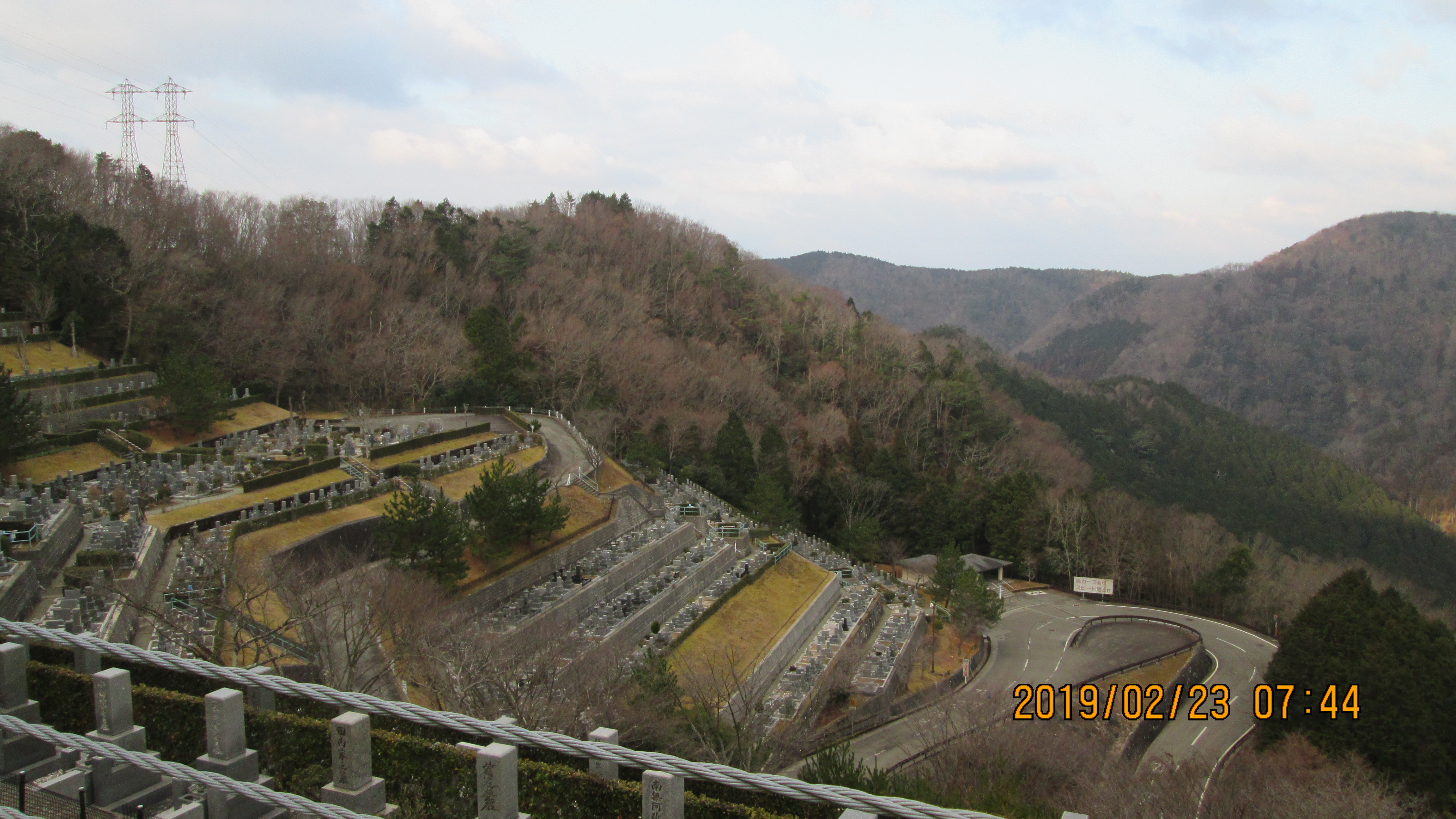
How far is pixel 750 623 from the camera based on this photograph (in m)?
29.7

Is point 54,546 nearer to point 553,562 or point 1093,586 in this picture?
point 553,562

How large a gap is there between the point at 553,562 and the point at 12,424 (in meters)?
15.2

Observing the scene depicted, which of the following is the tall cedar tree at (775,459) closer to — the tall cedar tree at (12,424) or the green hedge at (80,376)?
the green hedge at (80,376)

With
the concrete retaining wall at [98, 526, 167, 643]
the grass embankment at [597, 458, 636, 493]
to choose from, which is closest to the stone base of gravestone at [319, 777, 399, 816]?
the concrete retaining wall at [98, 526, 167, 643]

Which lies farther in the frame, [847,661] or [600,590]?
[847,661]

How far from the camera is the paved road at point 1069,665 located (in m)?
24.5

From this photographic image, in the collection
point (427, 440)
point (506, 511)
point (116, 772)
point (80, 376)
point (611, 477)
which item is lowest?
point (611, 477)

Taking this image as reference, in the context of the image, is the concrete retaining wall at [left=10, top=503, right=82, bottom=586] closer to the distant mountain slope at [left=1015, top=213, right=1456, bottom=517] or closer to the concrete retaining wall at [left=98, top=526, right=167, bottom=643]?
the concrete retaining wall at [left=98, top=526, right=167, bottom=643]

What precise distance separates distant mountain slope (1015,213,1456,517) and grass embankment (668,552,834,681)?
348 ft

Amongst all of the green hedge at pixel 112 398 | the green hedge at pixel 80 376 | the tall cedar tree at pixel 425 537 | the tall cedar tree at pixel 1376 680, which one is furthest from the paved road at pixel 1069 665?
the green hedge at pixel 80 376

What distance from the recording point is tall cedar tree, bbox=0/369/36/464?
24.3m

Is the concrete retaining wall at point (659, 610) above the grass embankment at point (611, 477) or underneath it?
underneath

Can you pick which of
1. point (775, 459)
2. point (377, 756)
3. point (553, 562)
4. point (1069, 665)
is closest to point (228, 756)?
point (377, 756)

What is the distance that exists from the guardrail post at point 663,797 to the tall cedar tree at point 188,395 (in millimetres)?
32794
